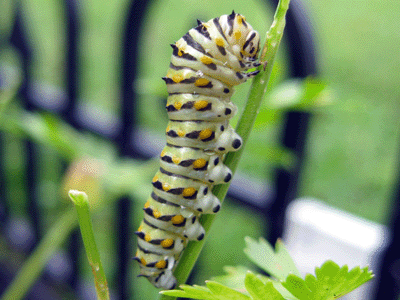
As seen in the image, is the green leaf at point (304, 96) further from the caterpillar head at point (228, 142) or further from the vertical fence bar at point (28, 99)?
the vertical fence bar at point (28, 99)

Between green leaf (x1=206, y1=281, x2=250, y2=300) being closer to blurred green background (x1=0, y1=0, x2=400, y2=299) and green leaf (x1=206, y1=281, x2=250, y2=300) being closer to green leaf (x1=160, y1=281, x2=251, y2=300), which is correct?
green leaf (x1=160, y1=281, x2=251, y2=300)

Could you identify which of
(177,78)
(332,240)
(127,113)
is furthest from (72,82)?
(177,78)

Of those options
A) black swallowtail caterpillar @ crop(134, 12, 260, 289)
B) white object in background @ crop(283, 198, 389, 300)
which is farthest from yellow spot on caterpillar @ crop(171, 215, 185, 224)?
white object in background @ crop(283, 198, 389, 300)

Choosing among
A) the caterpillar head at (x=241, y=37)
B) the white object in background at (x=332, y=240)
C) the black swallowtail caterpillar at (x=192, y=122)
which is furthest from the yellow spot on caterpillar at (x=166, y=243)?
the white object in background at (x=332, y=240)

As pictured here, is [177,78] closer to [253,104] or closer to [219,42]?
[219,42]

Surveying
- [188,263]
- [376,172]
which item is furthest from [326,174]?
[188,263]

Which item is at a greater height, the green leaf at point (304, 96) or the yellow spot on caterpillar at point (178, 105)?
the green leaf at point (304, 96)
